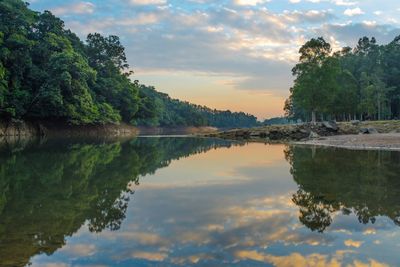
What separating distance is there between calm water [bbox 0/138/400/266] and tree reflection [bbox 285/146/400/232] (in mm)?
34

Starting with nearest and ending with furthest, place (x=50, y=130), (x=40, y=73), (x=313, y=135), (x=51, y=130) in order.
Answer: (x=313, y=135)
(x=40, y=73)
(x=50, y=130)
(x=51, y=130)

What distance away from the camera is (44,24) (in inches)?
2955

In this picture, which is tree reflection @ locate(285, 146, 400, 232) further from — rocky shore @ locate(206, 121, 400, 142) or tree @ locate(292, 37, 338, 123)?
tree @ locate(292, 37, 338, 123)

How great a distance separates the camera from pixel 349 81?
93312 millimetres

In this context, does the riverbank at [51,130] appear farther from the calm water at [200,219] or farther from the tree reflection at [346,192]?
the tree reflection at [346,192]

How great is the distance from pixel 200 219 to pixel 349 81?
91.3 m

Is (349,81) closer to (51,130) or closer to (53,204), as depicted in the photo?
(51,130)

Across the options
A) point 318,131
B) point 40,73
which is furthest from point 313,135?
point 40,73

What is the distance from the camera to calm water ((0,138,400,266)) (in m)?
7.00

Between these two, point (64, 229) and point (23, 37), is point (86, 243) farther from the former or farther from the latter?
point (23, 37)

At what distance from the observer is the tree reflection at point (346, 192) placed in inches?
402

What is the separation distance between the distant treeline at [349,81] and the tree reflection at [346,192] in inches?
2091

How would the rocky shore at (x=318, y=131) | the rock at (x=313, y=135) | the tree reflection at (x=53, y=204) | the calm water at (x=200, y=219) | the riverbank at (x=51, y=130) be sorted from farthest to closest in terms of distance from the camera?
the riverbank at (x=51, y=130) < the rocky shore at (x=318, y=131) < the rock at (x=313, y=135) < the tree reflection at (x=53, y=204) < the calm water at (x=200, y=219)

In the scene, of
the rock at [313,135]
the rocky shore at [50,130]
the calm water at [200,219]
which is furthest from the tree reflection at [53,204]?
the rocky shore at [50,130]
